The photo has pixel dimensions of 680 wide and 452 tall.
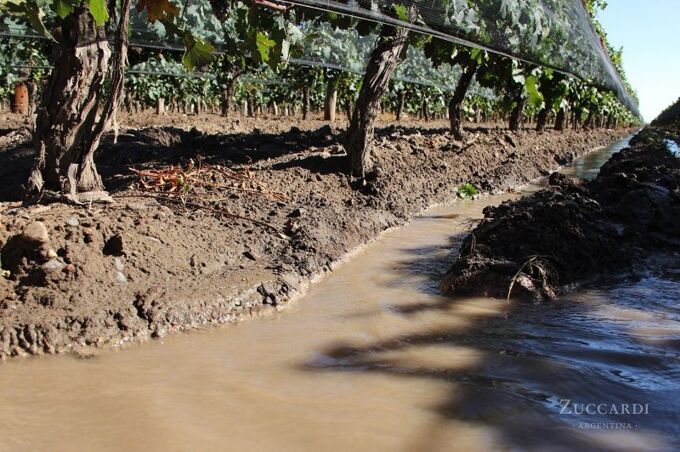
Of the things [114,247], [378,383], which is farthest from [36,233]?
[378,383]

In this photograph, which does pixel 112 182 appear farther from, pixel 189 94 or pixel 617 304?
pixel 189 94

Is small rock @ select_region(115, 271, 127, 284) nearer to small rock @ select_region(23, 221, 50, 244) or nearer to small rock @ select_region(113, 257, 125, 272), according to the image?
small rock @ select_region(113, 257, 125, 272)

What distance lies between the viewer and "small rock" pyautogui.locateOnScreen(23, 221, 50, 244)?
3.35 m

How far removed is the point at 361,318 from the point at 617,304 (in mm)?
1703

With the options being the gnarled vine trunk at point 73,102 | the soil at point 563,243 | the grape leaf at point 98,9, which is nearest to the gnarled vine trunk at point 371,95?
the soil at point 563,243

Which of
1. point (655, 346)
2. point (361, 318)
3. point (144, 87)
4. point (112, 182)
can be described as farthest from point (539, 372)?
point (144, 87)

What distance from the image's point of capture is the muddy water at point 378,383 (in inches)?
94.0

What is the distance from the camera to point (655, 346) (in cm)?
332

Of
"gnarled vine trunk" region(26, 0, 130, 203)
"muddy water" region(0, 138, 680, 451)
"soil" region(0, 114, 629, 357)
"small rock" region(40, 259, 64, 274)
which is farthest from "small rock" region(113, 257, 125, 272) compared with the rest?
"gnarled vine trunk" region(26, 0, 130, 203)

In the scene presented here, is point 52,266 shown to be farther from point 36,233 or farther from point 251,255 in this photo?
point 251,255

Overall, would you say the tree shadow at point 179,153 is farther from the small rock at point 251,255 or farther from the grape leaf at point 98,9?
the grape leaf at point 98,9

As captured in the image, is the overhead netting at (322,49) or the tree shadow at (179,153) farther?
the overhead netting at (322,49)

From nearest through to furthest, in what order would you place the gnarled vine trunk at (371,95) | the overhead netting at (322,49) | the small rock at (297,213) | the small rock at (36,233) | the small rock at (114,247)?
the small rock at (36,233) < the small rock at (114,247) < the small rock at (297,213) < the gnarled vine trunk at (371,95) < the overhead netting at (322,49)

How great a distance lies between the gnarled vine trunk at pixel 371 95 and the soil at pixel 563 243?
1596 mm
